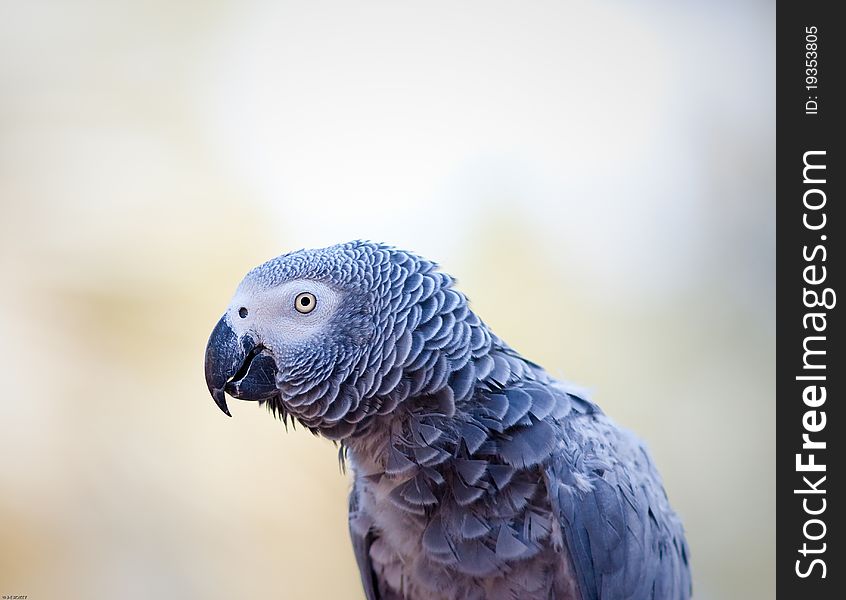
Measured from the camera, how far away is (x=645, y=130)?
169 centimetres

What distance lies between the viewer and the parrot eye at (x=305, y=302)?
1145 millimetres

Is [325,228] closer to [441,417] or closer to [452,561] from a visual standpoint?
[441,417]

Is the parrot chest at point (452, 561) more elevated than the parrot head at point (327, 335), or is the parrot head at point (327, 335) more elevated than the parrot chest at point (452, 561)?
the parrot head at point (327, 335)

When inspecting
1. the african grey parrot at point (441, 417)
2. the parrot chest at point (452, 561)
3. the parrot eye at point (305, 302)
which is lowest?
the parrot chest at point (452, 561)

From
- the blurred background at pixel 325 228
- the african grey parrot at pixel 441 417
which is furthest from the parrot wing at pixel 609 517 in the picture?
the blurred background at pixel 325 228

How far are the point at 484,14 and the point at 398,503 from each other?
1.23 m

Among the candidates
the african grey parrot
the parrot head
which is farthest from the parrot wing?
the parrot head

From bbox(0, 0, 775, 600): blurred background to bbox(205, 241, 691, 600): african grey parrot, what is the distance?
479 mm

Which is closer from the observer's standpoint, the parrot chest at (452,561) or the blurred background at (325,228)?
the parrot chest at (452,561)

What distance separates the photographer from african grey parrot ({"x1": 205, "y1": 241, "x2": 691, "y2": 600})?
1122 mm
